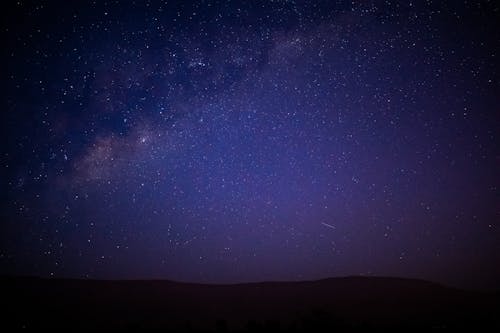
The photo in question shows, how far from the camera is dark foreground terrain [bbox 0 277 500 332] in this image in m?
24.7

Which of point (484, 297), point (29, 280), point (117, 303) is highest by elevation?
point (29, 280)

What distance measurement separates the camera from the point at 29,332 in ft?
54.1

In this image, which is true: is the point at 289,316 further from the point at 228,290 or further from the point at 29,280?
the point at 29,280

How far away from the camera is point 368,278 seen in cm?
5172

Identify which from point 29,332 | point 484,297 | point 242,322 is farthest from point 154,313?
point 484,297

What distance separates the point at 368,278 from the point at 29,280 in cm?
4668

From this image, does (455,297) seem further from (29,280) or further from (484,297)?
(29,280)

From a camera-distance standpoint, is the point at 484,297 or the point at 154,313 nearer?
the point at 154,313

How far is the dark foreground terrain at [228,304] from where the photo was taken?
24673 mm

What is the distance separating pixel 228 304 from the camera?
34.3 metres

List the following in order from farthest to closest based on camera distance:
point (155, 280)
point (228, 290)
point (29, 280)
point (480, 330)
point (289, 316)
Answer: point (155, 280)
point (228, 290)
point (29, 280)
point (289, 316)
point (480, 330)

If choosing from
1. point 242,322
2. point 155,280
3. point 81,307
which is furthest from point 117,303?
point 242,322

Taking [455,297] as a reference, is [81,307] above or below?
above

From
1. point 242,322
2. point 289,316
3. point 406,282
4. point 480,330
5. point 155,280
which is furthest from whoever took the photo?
point 406,282
